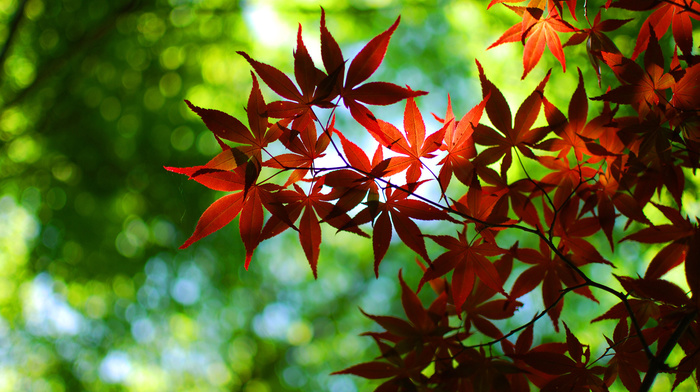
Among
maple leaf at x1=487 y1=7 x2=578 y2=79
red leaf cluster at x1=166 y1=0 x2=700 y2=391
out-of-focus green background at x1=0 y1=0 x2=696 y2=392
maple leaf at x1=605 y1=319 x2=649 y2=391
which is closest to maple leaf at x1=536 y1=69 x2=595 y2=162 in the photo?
red leaf cluster at x1=166 y1=0 x2=700 y2=391

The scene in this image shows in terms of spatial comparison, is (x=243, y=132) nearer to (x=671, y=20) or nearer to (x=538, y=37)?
(x=538, y=37)

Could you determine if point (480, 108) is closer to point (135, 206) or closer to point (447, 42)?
point (447, 42)

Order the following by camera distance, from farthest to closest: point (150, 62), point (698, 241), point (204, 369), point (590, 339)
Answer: point (150, 62) → point (204, 369) → point (590, 339) → point (698, 241)

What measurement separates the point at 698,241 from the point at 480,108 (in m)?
0.22

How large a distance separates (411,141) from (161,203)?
222 centimetres

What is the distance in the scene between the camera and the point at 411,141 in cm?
46

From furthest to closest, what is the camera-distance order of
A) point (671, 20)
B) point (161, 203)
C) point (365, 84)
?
1. point (161, 203)
2. point (671, 20)
3. point (365, 84)

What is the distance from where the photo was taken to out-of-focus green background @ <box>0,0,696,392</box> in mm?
2146

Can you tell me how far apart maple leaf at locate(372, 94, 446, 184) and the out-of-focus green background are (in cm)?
166

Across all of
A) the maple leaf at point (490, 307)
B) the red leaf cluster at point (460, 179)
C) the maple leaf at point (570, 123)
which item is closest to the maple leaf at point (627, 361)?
the red leaf cluster at point (460, 179)

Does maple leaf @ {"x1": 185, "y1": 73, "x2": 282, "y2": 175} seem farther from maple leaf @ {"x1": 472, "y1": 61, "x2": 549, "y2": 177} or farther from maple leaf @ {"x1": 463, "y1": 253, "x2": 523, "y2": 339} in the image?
maple leaf @ {"x1": 463, "y1": 253, "x2": 523, "y2": 339}

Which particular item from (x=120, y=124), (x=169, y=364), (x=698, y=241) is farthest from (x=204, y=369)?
(x=698, y=241)

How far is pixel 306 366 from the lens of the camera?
7.10 feet

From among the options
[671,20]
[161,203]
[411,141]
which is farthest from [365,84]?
[161,203]
